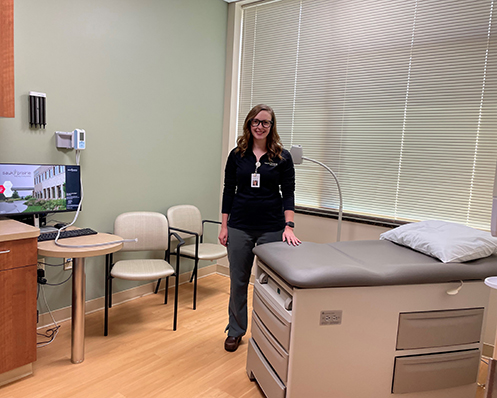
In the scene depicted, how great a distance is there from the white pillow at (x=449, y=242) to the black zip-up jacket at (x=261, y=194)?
2.38ft

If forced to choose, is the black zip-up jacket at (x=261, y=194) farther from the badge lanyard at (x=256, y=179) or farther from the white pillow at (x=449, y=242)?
the white pillow at (x=449, y=242)

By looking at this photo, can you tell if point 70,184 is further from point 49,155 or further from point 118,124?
point 118,124

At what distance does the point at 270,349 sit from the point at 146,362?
2.93ft

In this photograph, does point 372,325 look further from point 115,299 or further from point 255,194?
point 115,299

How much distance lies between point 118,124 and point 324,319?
2.18 m

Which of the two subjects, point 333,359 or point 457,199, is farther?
point 457,199

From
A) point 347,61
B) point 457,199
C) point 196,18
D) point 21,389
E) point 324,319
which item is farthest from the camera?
point 196,18

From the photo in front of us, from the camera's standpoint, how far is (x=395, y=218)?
303 centimetres

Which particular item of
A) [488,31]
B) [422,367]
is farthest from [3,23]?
[488,31]

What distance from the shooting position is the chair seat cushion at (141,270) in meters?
2.58

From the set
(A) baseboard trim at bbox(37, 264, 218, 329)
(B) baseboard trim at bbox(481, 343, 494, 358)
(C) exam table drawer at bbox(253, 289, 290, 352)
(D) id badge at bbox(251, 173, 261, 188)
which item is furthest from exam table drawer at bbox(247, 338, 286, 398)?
(B) baseboard trim at bbox(481, 343, 494, 358)

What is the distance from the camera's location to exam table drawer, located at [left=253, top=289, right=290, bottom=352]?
66.5 inches

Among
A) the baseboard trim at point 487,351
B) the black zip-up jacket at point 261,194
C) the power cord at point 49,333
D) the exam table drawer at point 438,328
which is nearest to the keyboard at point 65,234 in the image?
the power cord at point 49,333

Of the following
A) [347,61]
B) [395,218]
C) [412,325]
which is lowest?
[412,325]
